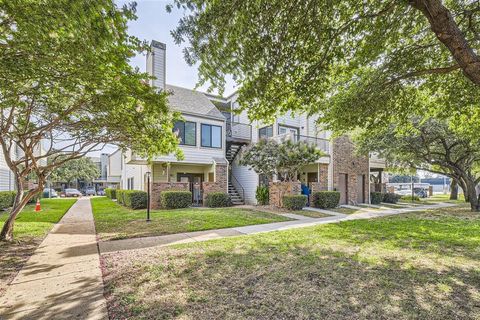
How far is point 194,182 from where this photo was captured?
62.0 ft

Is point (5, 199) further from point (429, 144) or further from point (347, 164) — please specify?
point (429, 144)

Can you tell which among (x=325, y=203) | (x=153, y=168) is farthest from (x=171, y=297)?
(x=153, y=168)

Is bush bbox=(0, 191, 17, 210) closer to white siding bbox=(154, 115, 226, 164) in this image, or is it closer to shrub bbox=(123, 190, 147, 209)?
shrub bbox=(123, 190, 147, 209)

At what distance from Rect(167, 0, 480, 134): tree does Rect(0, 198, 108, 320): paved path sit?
4.37 metres

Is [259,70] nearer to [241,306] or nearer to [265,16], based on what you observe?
[265,16]

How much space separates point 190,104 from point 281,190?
879 centimetres

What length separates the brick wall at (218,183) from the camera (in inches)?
649

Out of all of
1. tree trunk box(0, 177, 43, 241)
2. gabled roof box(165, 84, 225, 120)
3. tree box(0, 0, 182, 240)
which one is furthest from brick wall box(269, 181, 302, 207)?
tree trunk box(0, 177, 43, 241)

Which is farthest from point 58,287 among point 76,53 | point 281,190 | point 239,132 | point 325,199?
point 239,132

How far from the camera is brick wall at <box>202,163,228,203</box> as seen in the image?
54.1ft

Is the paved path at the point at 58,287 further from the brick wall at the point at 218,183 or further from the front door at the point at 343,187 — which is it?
the front door at the point at 343,187

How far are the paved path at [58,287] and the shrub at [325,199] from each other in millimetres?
12199

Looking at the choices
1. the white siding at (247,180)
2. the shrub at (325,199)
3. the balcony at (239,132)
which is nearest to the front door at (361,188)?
the shrub at (325,199)

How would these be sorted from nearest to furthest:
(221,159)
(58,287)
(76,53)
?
(76,53) → (58,287) → (221,159)
